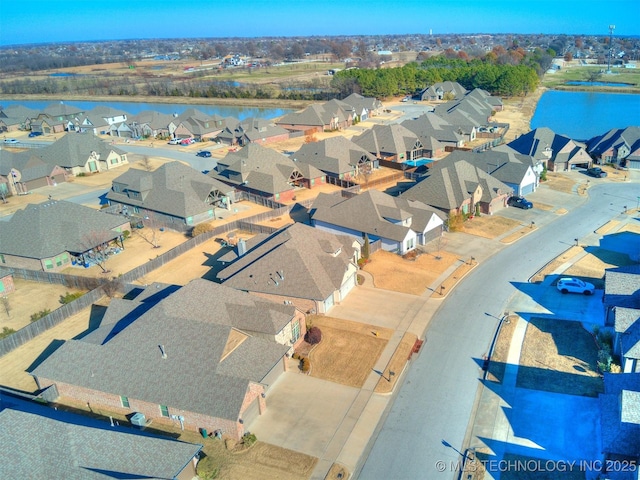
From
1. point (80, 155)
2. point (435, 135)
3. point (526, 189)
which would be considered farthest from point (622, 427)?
point (80, 155)

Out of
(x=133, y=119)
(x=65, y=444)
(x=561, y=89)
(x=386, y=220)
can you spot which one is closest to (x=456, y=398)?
(x=65, y=444)

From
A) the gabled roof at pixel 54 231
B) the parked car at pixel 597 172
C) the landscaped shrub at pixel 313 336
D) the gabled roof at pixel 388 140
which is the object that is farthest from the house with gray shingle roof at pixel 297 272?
the parked car at pixel 597 172

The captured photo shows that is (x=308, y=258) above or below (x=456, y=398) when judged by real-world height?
above

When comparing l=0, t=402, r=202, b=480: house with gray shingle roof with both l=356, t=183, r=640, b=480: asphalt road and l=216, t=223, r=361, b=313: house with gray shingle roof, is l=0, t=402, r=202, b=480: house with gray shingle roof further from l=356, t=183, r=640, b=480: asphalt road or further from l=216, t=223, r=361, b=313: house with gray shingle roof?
l=216, t=223, r=361, b=313: house with gray shingle roof

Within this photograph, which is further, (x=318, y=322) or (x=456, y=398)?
(x=318, y=322)

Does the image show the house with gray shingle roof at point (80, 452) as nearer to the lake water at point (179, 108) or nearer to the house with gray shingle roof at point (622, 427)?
the house with gray shingle roof at point (622, 427)

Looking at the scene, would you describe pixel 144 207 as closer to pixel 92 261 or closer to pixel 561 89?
pixel 92 261
